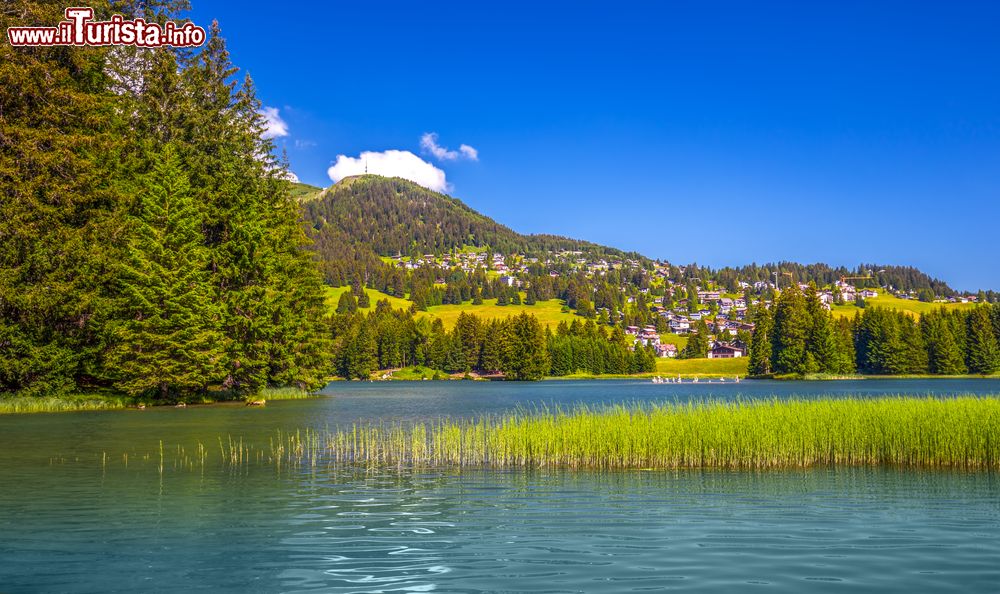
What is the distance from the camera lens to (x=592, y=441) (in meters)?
22.1

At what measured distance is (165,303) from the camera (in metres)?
50.2

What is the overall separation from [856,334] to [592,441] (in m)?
155

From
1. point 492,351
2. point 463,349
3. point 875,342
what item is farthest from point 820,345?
point 463,349

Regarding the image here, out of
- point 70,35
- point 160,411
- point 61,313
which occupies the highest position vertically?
point 70,35

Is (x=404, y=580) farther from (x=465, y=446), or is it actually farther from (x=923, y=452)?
(x=923, y=452)

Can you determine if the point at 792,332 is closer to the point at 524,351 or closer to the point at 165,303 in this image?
the point at 524,351

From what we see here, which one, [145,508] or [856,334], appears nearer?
[145,508]

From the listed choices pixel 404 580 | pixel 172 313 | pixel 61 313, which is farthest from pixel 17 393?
pixel 404 580

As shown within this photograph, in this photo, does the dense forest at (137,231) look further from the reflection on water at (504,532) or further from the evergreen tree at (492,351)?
the evergreen tree at (492,351)

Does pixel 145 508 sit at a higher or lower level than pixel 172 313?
lower

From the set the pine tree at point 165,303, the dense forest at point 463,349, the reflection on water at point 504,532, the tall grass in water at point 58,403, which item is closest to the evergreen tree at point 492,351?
the dense forest at point 463,349

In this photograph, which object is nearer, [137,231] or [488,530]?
[488,530]

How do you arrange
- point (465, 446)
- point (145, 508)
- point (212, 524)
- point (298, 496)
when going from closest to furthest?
1. point (212, 524)
2. point (145, 508)
3. point (298, 496)
4. point (465, 446)

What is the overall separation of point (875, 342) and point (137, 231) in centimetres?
13846
